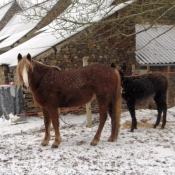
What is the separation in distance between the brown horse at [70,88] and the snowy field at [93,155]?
1.11 feet

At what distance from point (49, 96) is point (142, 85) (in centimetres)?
251

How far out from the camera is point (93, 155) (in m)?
4.57

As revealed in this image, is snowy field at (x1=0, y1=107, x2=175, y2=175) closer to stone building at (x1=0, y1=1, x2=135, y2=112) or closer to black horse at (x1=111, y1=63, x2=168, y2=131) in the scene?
black horse at (x1=111, y1=63, x2=168, y2=131)

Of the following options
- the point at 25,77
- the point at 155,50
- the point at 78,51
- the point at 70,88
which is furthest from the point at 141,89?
the point at 155,50

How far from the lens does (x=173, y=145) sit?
17.0 ft

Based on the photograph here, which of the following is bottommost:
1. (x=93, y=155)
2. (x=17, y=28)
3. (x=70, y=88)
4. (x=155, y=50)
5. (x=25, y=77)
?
(x=93, y=155)

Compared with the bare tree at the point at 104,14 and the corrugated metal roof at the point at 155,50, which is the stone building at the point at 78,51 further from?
the bare tree at the point at 104,14

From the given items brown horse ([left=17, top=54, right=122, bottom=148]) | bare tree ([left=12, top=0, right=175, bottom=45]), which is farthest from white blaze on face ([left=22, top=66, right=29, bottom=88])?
bare tree ([left=12, top=0, right=175, bottom=45])

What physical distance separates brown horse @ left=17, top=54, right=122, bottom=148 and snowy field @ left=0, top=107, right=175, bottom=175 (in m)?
0.34

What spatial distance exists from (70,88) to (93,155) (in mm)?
1263

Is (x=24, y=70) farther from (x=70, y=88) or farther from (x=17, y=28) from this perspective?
(x=17, y=28)

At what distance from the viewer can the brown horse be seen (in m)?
4.88

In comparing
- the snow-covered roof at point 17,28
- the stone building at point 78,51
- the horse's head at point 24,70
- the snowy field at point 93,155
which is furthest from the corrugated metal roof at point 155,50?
the horse's head at point 24,70

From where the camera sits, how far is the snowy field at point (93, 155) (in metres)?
4.00
